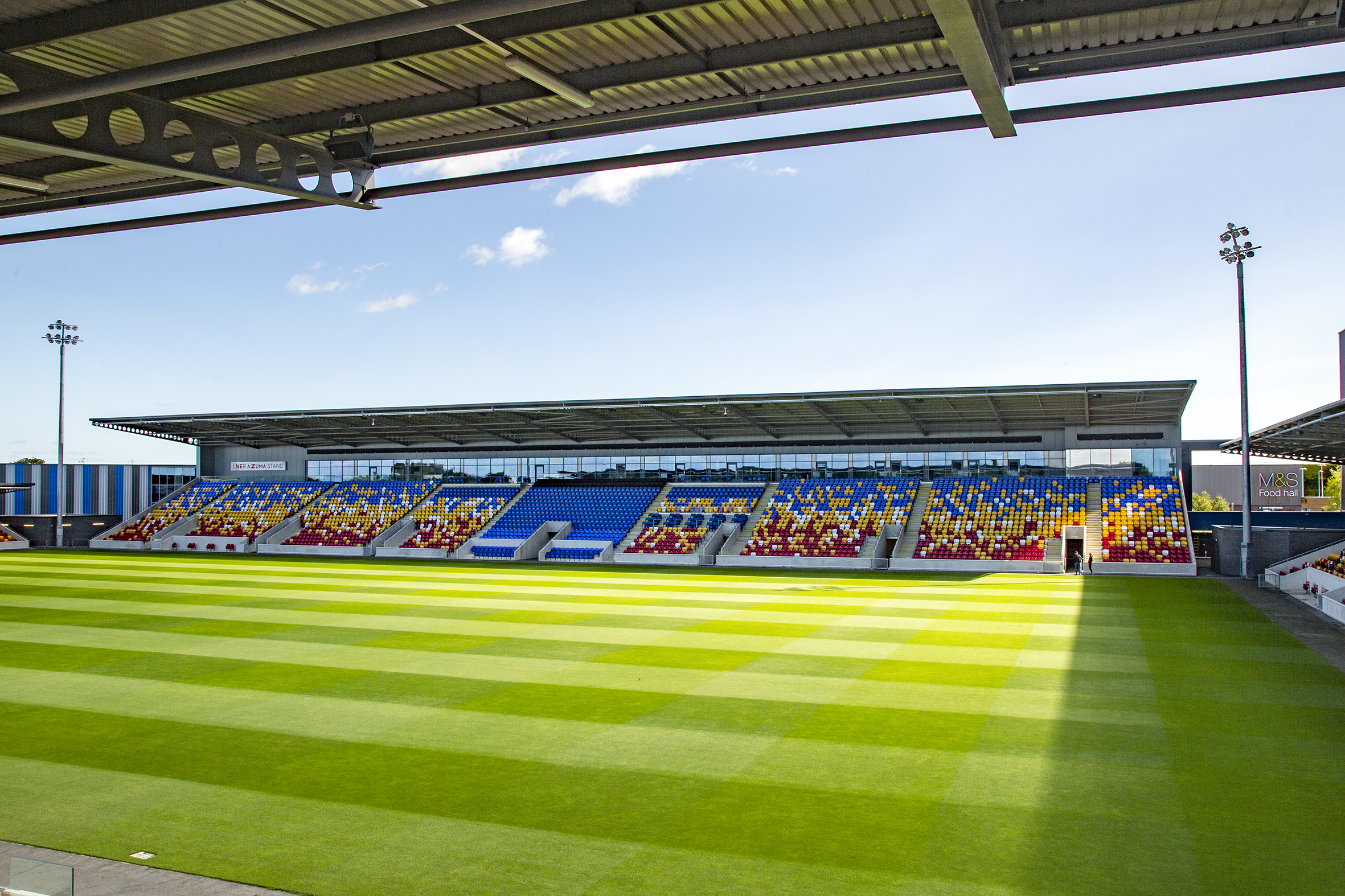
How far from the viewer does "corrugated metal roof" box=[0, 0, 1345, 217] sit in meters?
7.20

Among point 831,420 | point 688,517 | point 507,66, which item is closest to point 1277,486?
point 831,420

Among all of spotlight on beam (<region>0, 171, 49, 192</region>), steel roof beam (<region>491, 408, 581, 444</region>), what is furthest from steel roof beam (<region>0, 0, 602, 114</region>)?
steel roof beam (<region>491, 408, 581, 444</region>)

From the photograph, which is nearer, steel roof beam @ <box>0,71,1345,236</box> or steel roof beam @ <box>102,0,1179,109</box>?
steel roof beam @ <box>102,0,1179,109</box>

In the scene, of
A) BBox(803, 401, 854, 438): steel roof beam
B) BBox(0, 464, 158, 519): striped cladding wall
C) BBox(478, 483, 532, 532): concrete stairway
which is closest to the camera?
BBox(803, 401, 854, 438): steel roof beam

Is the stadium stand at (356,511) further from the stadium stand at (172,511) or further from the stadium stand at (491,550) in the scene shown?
the stadium stand at (172,511)

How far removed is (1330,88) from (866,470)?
40.6 metres

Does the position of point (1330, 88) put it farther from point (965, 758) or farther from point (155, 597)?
point (155, 597)

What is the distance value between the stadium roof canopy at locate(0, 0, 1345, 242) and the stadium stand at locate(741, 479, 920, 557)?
32.0 metres

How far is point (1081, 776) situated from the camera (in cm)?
952

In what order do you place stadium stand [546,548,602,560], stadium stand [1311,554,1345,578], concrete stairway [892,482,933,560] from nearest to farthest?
stadium stand [1311,554,1345,578] → concrete stairway [892,482,933,560] → stadium stand [546,548,602,560]

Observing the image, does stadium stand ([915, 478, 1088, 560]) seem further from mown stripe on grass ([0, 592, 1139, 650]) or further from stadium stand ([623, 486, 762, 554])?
mown stripe on grass ([0, 592, 1139, 650])

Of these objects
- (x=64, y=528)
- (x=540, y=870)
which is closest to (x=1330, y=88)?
(x=540, y=870)

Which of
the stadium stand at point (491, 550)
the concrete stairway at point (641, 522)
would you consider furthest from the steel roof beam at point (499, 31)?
the stadium stand at point (491, 550)

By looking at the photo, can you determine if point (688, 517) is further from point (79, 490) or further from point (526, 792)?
point (79, 490)
